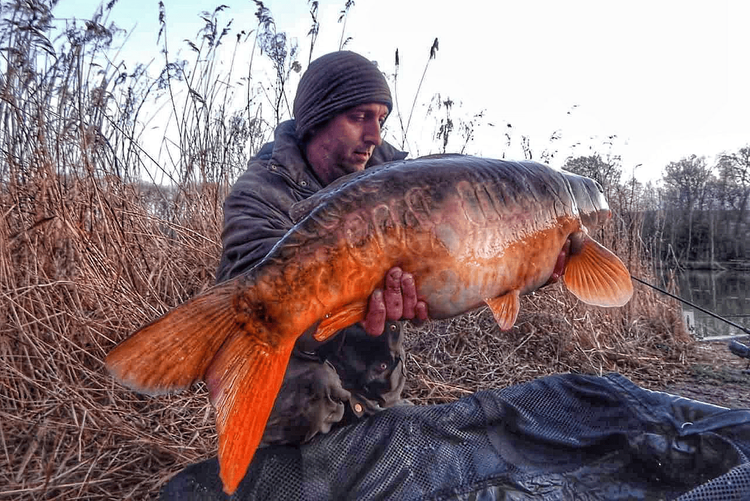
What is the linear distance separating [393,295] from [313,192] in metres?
0.77

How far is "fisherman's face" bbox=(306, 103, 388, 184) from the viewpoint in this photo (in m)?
1.85

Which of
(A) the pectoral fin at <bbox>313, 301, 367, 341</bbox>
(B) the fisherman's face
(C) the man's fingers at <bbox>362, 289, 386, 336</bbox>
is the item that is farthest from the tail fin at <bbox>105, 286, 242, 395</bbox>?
(B) the fisherman's face

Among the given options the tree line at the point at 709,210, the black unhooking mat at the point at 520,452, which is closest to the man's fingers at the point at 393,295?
the black unhooking mat at the point at 520,452

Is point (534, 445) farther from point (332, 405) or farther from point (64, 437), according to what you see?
point (64, 437)

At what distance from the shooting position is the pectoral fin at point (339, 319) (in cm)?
112

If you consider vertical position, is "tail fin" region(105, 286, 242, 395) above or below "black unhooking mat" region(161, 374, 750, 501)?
above

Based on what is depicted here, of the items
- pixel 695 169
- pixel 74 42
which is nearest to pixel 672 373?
pixel 74 42

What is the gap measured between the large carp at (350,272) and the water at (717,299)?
4255mm

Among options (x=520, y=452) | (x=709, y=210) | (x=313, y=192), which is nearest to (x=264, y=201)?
(x=313, y=192)

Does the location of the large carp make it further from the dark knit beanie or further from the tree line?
the tree line

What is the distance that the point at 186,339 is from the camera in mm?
972

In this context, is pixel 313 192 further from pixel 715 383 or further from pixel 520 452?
pixel 715 383

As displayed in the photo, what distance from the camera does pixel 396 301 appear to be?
1.19 metres

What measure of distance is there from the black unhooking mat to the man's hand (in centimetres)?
53
